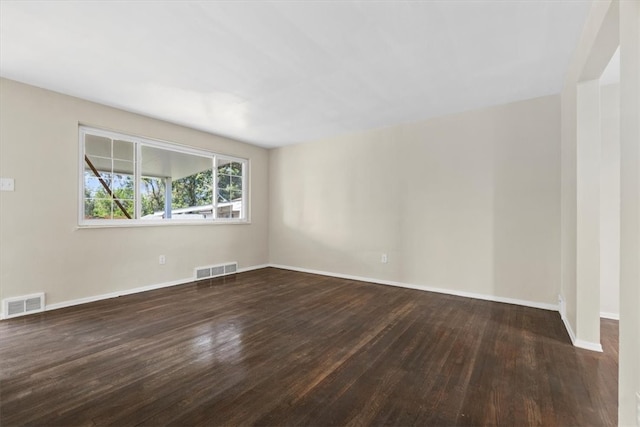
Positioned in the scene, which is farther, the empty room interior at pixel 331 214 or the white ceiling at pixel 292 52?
the white ceiling at pixel 292 52

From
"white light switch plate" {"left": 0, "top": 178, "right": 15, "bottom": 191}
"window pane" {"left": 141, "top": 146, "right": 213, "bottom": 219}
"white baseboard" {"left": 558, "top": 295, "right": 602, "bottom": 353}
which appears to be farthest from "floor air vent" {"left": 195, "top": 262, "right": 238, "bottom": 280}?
"white baseboard" {"left": 558, "top": 295, "right": 602, "bottom": 353}

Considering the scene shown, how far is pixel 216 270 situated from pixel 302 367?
10.8 ft

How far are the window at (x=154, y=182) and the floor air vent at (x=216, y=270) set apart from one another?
0.80 metres

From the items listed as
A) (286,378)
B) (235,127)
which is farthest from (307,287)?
(235,127)

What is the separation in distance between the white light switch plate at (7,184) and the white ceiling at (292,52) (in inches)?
40.8

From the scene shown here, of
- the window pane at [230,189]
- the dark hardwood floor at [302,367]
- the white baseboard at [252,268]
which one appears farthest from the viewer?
the white baseboard at [252,268]

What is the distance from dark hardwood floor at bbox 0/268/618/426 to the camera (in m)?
1.53

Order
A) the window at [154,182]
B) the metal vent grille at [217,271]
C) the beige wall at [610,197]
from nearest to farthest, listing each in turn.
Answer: the beige wall at [610,197] → the window at [154,182] → the metal vent grille at [217,271]

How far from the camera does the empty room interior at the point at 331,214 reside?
167 centimetres

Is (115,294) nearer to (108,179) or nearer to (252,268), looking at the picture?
(108,179)

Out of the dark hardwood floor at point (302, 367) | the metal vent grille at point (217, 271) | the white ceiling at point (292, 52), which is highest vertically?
the white ceiling at point (292, 52)

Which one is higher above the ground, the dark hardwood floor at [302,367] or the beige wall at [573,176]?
the beige wall at [573,176]

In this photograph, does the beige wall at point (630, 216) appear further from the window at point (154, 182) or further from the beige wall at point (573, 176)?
the window at point (154, 182)

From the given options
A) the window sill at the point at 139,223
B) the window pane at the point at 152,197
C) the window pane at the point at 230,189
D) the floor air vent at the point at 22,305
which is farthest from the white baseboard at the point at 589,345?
the floor air vent at the point at 22,305
